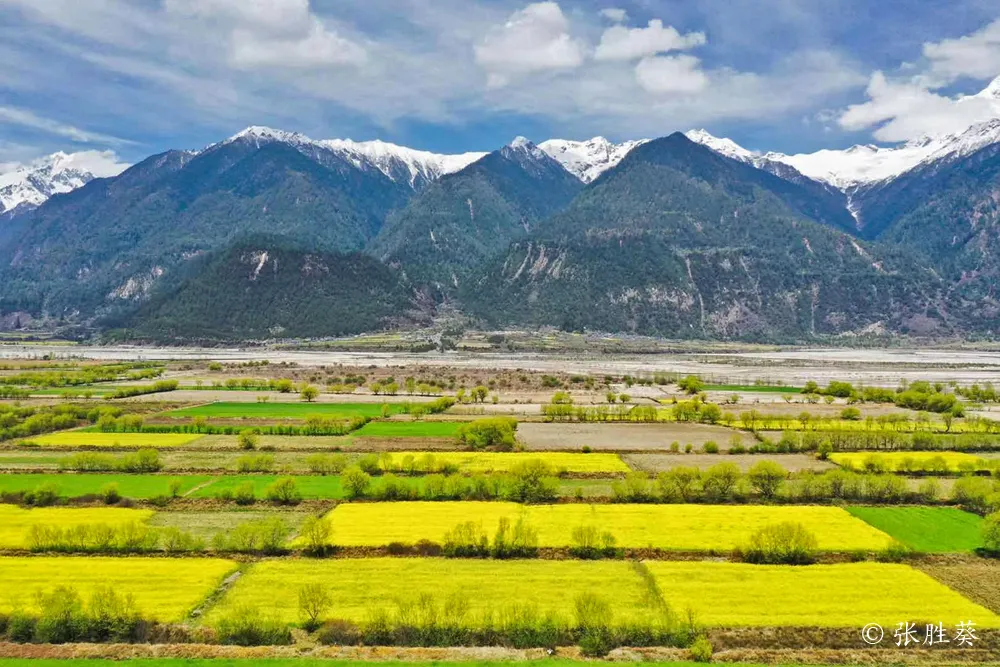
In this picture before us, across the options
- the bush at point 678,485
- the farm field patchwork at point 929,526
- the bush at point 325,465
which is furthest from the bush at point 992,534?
the bush at point 325,465

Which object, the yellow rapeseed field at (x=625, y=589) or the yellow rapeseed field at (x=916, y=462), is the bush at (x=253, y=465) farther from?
the yellow rapeseed field at (x=916, y=462)

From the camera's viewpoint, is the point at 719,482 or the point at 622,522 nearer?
the point at 622,522

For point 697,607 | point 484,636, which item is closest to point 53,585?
point 484,636

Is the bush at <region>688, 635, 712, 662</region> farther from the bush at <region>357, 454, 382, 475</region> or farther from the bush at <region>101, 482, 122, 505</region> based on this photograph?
the bush at <region>101, 482, 122, 505</region>

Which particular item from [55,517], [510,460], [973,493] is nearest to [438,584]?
[55,517]

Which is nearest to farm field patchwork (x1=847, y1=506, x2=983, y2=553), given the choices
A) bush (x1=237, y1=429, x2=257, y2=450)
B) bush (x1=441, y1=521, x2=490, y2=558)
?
bush (x1=441, y1=521, x2=490, y2=558)

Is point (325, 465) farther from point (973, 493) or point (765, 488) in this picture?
point (973, 493)
